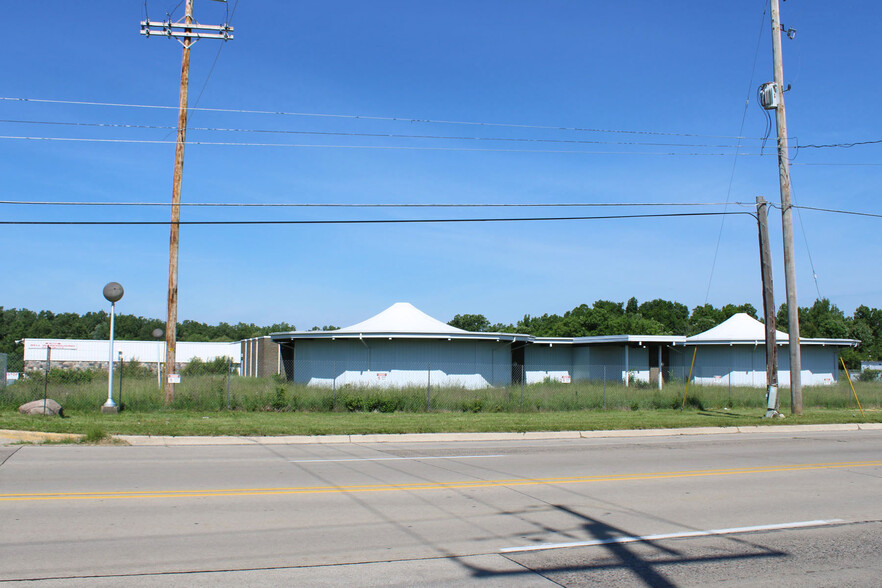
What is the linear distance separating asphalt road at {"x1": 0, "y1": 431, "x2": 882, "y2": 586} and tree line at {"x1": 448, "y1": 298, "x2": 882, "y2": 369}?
208ft

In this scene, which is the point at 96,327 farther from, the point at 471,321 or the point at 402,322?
the point at 402,322

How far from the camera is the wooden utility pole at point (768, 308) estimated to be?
2344cm

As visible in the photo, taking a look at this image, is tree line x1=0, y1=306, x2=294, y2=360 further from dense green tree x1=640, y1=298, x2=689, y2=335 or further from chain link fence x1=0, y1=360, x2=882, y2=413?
chain link fence x1=0, y1=360, x2=882, y2=413

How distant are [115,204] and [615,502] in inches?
598

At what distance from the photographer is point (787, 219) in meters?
23.8

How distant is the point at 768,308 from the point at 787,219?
2990mm

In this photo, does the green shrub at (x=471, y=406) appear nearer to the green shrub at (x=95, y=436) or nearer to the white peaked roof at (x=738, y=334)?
the green shrub at (x=95, y=436)

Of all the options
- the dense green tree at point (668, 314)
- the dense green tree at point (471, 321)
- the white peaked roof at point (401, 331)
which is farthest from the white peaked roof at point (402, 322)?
the dense green tree at point (471, 321)

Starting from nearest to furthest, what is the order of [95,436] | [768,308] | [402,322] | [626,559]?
[626,559], [95,436], [768,308], [402,322]

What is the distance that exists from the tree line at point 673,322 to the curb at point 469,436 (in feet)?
172

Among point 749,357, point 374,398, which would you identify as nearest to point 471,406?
point 374,398

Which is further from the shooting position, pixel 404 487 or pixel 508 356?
pixel 508 356

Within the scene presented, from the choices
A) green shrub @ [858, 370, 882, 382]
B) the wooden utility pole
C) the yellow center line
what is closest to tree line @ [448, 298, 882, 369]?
green shrub @ [858, 370, 882, 382]

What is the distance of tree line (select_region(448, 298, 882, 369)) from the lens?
7781cm
